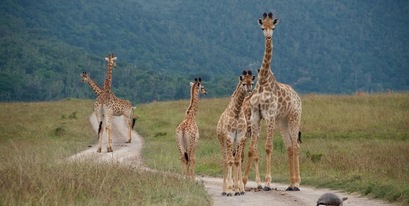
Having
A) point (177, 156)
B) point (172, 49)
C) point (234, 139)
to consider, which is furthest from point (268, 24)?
point (172, 49)

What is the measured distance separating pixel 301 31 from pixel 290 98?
576 feet

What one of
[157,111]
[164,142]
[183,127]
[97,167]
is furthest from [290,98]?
[157,111]

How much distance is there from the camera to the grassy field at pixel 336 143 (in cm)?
1608

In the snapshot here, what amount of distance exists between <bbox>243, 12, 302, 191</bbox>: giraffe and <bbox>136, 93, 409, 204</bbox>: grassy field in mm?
927

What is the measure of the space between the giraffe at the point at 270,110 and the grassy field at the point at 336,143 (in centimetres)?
93

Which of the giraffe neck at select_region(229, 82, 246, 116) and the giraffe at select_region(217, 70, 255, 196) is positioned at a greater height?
the giraffe neck at select_region(229, 82, 246, 116)

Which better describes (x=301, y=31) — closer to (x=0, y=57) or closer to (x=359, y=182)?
(x=0, y=57)

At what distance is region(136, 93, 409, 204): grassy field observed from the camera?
1608 centimetres

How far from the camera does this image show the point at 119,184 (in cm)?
1321

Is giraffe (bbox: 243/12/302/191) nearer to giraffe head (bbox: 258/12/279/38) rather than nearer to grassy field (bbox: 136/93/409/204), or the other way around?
giraffe head (bbox: 258/12/279/38)

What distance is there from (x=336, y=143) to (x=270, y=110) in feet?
34.9

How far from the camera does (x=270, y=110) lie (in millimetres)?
16094

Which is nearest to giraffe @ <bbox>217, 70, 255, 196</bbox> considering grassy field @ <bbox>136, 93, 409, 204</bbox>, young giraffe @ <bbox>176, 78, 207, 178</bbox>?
young giraffe @ <bbox>176, 78, 207, 178</bbox>

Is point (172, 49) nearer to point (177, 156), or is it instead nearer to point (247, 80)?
point (177, 156)
